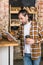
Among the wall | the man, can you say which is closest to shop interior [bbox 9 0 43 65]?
the wall

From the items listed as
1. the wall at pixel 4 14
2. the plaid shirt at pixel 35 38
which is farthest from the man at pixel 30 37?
the wall at pixel 4 14

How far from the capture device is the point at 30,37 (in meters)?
2.78

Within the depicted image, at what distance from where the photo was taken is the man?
278 centimetres

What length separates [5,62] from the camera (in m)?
2.99

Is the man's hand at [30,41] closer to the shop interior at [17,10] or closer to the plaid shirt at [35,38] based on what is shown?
the plaid shirt at [35,38]

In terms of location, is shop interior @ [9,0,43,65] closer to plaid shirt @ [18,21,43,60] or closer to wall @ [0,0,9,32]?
wall @ [0,0,9,32]

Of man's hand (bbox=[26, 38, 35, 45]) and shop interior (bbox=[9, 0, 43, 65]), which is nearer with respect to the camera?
man's hand (bbox=[26, 38, 35, 45])

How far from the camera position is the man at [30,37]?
2.78 meters

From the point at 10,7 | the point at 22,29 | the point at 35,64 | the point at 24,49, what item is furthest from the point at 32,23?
→ the point at 10,7

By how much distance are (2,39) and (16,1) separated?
81.6 inches

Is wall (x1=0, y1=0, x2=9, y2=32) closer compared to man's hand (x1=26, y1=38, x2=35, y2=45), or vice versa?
man's hand (x1=26, y1=38, x2=35, y2=45)

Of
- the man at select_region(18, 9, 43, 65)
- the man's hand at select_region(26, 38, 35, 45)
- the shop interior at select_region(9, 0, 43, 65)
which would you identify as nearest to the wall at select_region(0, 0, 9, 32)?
the shop interior at select_region(9, 0, 43, 65)

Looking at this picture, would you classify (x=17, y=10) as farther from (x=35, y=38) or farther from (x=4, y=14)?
(x=35, y=38)

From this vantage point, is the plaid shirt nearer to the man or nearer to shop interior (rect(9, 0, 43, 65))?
the man
